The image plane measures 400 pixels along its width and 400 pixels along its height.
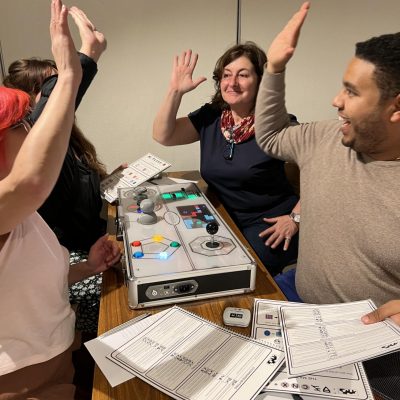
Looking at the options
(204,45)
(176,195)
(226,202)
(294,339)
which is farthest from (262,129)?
(204,45)

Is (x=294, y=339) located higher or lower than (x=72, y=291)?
higher

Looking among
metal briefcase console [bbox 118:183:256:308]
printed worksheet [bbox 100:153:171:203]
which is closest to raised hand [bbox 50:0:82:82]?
metal briefcase console [bbox 118:183:256:308]

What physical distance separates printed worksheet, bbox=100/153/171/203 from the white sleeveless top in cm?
75

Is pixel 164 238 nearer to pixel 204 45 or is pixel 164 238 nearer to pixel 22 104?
pixel 22 104

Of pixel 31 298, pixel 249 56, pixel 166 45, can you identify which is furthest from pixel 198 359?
pixel 166 45

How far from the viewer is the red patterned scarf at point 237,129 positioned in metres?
1.75

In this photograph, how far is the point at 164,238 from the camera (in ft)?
3.95

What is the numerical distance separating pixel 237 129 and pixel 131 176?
533 mm

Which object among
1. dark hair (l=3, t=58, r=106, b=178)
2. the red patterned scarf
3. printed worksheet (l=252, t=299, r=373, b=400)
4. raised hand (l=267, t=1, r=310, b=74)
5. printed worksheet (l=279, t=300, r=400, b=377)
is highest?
raised hand (l=267, t=1, r=310, b=74)

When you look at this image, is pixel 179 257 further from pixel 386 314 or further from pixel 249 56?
pixel 249 56

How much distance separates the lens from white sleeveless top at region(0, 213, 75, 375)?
84 centimetres

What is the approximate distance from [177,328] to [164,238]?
0.33 meters

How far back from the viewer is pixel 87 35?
108cm

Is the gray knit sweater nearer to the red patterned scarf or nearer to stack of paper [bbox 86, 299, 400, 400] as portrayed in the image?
stack of paper [bbox 86, 299, 400, 400]
